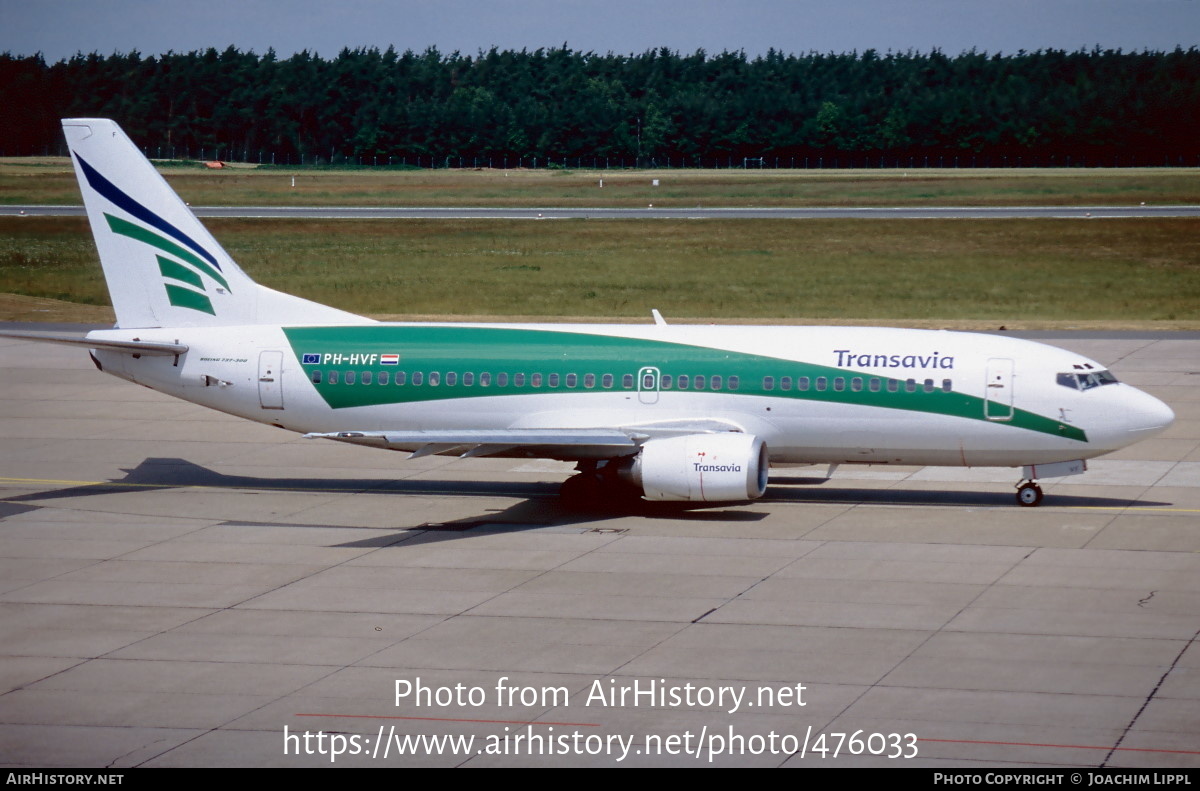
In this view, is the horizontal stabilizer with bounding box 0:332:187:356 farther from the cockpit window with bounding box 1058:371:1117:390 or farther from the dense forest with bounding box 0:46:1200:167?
the dense forest with bounding box 0:46:1200:167

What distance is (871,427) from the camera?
30031mm

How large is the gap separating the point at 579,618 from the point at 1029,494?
1235cm

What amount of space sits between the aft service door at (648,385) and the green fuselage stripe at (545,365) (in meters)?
0.15

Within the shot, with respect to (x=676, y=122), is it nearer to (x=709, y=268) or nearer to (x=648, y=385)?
(x=709, y=268)

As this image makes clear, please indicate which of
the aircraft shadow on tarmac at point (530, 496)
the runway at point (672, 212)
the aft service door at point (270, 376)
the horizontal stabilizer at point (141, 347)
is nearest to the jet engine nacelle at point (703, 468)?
the aircraft shadow on tarmac at point (530, 496)

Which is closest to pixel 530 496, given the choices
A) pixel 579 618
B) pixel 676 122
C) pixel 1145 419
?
pixel 579 618

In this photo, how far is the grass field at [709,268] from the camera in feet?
217

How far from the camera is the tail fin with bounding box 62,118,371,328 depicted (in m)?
33.2

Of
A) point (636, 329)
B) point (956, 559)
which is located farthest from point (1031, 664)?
point (636, 329)

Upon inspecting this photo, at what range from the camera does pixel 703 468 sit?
28625 millimetres

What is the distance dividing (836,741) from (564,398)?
14891 mm

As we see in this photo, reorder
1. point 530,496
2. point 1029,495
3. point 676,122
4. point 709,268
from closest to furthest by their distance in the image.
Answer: point 1029,495 < point 530,496 < point 709,268 < point 676,122

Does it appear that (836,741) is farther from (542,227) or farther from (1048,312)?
(542,227)

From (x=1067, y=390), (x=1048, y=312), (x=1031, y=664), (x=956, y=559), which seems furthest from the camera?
(x=1048, y=312)
